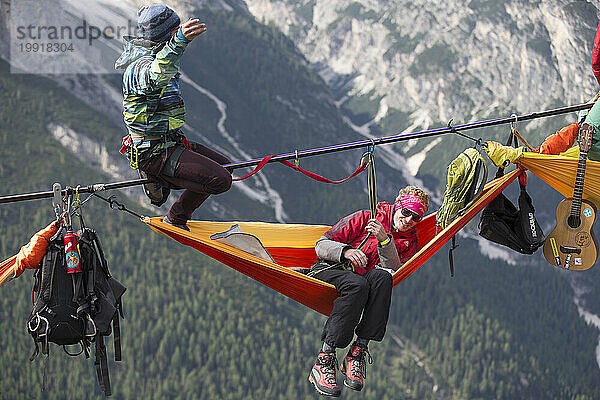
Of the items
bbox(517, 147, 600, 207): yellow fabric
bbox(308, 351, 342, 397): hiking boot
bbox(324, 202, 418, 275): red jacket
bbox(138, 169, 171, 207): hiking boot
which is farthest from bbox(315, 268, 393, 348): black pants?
bbox(517, 147, 600, 207): yellow fabric

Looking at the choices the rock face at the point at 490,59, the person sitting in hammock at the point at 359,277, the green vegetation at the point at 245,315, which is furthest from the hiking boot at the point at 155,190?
the rock face at the point at 490,59

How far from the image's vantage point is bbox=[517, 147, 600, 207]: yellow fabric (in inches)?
282

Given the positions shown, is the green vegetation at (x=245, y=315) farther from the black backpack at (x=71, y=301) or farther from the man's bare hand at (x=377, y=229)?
the man's bare hand at (x=377, y=229)

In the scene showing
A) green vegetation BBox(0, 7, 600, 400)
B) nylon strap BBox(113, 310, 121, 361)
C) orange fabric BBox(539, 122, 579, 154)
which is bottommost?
nylon strap BBox(113, 310, 121, 361)

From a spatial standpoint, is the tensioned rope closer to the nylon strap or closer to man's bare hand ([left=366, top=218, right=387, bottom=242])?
man's bare hand ([left=366, top=218, right=387, bottom=242])

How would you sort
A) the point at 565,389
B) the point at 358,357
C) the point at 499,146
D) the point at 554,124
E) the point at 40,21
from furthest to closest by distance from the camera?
the point at 554,124
the point at 40,21
the point at 565,389
the point at 499,146
the point at 358,357

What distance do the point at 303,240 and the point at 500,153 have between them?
1954 mm

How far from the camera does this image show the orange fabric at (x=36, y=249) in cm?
576

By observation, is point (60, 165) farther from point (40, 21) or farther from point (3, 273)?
point (3, 273)

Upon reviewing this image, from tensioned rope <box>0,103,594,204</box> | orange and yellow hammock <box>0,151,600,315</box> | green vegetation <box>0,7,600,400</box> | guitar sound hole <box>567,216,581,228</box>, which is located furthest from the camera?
green vegetation <box>0,7,600,400</box>

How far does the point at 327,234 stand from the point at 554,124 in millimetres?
157120

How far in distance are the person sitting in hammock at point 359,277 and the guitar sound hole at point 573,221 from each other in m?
1.61

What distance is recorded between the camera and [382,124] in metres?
187

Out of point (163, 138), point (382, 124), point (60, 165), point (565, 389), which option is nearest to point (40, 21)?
point (60, 165)
